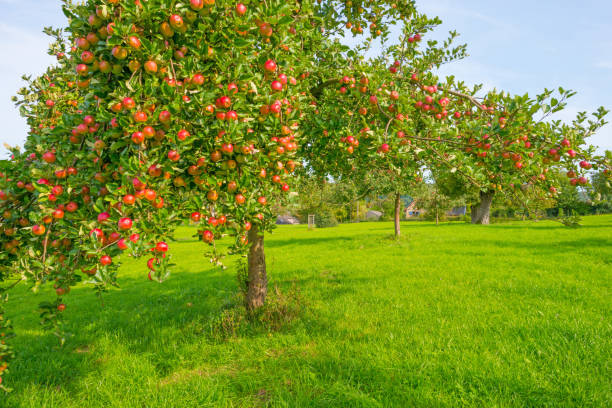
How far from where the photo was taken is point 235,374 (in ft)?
14.6

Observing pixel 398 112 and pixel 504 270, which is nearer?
pixel 398 112

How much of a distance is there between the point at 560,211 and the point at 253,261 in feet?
16.8

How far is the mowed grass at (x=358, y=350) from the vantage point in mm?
3844

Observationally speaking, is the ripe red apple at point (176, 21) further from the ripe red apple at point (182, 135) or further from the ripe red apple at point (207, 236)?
the ripe red apple at point (207, 236)

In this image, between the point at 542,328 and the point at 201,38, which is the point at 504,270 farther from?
the point at 201,38

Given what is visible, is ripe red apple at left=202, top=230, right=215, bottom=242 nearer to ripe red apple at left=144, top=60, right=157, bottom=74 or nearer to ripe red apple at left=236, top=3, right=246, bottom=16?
ripe red apple at left=144, top=60, right=157, bottom=74

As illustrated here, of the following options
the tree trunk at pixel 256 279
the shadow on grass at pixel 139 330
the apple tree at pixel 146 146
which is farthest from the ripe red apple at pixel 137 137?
the tree trunk at pixel 256 279

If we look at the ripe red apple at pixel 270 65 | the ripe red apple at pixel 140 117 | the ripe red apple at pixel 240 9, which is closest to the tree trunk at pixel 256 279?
the ripe red apple at pixel 270 65

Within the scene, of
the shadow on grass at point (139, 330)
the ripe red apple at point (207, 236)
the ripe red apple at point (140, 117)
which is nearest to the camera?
the ripe red apple at point (140, 117)

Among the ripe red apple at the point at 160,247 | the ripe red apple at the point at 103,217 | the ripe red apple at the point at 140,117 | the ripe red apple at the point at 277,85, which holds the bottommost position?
the ripe red apple at the point at 160,247

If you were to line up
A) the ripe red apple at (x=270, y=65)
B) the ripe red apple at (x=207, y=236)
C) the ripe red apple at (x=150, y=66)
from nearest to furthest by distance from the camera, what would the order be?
the ripe red apple at (x=150, y=66)
the ripe red apple at (x=207, y=236)
the ripe red apple at (x=270, y=65)

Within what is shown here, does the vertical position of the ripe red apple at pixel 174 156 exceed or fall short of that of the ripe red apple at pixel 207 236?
it exceeds it

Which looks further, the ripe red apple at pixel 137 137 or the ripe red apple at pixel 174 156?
the ripe red apple at pixel 174 156

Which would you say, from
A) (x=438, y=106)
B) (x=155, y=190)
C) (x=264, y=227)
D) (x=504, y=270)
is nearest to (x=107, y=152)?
(x=155, y=190)
